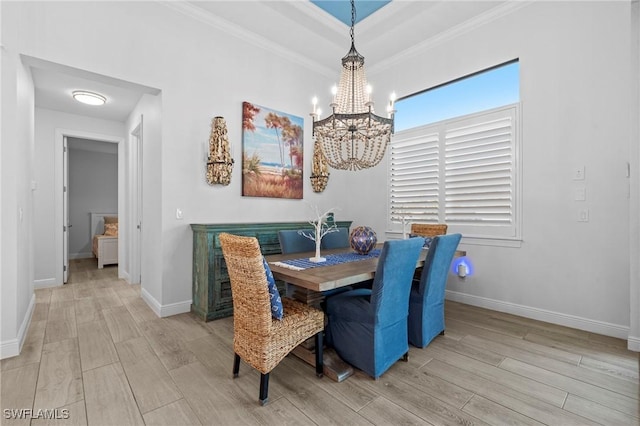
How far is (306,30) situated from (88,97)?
3.09m

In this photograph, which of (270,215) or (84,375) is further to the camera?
(270,215)

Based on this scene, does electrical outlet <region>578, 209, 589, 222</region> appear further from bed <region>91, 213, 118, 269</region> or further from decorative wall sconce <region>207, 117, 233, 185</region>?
bed <region>91, 213, 118, 269</region>

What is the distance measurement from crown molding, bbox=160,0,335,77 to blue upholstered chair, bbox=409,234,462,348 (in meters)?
3.32

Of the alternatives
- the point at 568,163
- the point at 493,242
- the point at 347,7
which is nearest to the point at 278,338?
the point at 493,242

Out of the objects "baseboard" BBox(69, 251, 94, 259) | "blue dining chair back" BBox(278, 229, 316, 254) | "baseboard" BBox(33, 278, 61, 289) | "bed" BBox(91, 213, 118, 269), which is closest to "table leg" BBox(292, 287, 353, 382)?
"blue dining chair back" BBox(278, 229, 316, 254)

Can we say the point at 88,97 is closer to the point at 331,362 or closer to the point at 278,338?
the point at 278,338

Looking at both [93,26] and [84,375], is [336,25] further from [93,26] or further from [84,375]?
[84,375]

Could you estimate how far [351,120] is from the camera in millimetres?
2389

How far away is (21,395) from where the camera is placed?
5.95ft

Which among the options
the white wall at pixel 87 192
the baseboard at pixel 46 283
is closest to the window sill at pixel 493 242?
the baseboard at pixel 46 283

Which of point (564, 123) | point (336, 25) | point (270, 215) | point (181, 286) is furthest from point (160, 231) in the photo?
point (564, 123)

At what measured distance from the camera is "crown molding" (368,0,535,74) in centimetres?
317

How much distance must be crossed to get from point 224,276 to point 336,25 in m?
3.23

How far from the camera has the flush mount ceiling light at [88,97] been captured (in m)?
3.95
